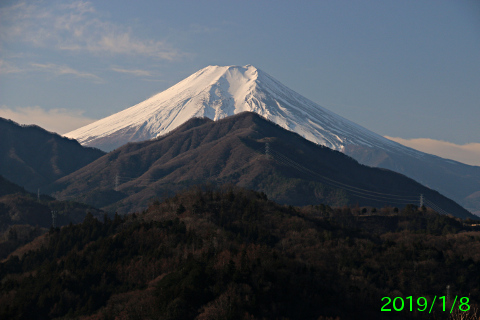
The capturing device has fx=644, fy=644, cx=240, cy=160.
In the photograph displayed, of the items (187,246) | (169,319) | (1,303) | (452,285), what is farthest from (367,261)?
(1,303)

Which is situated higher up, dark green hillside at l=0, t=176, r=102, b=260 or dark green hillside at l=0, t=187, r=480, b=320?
dark green hillside at l=0, t=187, r=480, b=320

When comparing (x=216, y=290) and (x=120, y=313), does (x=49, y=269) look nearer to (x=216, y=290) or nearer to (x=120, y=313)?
(x=120, y=313)

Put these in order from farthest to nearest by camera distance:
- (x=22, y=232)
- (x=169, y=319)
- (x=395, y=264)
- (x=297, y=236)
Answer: (x=22, y=232)
(x=297, y=236)
(x=395, y=264)
(x=169, y=319)

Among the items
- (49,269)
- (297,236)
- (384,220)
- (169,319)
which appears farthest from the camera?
(384,220)

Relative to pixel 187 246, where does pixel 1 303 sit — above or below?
below

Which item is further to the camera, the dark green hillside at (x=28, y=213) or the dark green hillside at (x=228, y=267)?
the dark green hillside at (x=28, y=213)

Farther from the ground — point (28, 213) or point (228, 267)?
point (228, 267)

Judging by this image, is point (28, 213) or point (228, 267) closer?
point (228, 267)

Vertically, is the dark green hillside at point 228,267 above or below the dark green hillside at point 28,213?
above
